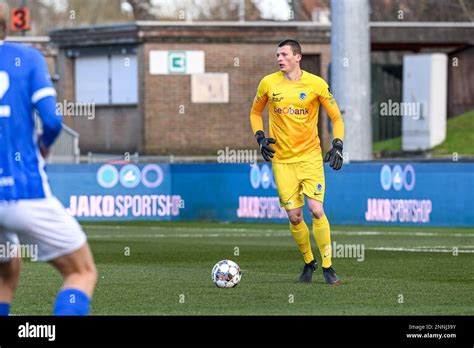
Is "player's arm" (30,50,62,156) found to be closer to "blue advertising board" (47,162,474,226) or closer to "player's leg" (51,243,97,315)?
"player's leg" (51,243,97,315)

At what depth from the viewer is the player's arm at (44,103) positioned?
7.84m

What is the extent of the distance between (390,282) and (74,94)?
99.8 ft

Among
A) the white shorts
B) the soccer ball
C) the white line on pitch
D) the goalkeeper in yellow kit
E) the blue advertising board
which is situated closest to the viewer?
the white shorts

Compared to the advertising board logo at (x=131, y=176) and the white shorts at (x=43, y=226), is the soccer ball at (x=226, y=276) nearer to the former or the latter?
the white shorts at (x=43, y=226)

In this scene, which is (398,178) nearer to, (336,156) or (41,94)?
(336,156)

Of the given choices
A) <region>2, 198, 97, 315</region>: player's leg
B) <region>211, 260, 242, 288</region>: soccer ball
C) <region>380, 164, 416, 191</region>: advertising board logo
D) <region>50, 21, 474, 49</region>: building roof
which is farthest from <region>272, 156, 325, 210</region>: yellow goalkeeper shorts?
<region>50, 21, 474, 49</region>: building roof

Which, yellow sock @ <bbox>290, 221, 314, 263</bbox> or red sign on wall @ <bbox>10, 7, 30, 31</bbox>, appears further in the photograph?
red sign on wall @ <bbox>10, 7, 30, 31</bbox>

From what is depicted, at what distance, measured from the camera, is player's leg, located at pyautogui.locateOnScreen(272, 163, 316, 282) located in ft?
44.8

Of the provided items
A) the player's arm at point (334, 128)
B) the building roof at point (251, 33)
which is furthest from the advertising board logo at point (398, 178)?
the building roof at point (251, 33)

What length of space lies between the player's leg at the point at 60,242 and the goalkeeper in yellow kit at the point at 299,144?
579cm

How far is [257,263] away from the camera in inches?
647

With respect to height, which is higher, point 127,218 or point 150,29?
point 150,29
